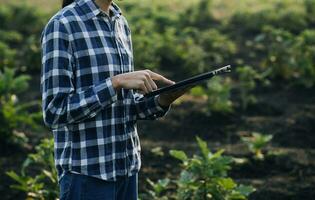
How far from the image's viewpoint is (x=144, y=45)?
9.23 meters

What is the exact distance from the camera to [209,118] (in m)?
7.36

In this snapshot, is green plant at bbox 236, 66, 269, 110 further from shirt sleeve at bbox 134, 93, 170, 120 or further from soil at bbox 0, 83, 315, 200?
shirt sleeve at bbox 134, 93, 170, 120

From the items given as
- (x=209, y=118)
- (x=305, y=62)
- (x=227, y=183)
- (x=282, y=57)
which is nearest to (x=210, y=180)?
(x=227, y=183)

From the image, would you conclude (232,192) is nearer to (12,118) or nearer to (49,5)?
(12,118)

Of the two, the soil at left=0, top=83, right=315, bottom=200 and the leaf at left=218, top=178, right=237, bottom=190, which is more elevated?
the soil at left=0, top=83, right=315, bottom=200

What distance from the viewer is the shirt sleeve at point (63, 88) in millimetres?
2473

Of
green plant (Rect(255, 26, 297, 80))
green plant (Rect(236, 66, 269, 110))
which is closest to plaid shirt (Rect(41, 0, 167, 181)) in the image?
green plant (Rect(236, 66, 269, 110))

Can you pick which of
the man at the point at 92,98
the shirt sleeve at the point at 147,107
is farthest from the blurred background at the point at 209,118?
the man at the point at 92,98

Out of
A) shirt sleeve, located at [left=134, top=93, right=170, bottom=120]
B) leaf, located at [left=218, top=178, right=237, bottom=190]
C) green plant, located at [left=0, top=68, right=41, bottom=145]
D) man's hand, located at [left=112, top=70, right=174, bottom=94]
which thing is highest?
green plant, located at [left=0, top=68, right=41, bottom=145]

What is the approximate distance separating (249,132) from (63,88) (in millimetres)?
4640

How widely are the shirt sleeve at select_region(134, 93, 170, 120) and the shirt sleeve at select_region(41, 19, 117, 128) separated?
37 cm

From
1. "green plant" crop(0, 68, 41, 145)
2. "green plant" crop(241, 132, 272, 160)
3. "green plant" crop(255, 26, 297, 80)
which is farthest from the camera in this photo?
"green plant" crop(255, 26, 297, 80)

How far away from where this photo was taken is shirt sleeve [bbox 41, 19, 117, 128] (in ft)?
8.11

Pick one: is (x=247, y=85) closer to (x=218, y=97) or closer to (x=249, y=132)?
(x=218, y=97)
